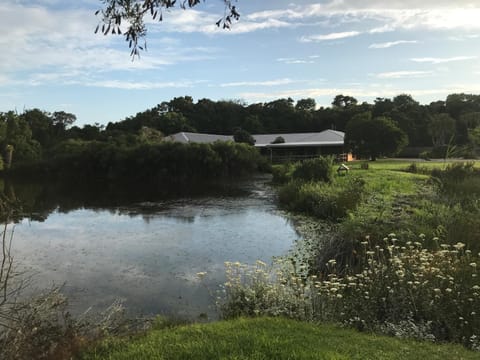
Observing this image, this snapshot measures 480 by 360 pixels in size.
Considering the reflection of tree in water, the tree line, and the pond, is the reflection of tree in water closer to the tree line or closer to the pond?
the pond

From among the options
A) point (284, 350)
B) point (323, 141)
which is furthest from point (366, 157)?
point (284, 350)

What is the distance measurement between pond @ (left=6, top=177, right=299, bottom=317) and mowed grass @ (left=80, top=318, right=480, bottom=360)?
2197 millimetres

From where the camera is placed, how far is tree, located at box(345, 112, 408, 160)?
121ft

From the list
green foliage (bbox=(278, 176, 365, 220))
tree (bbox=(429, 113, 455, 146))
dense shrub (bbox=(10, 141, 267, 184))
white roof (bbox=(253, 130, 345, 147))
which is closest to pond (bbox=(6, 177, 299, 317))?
green foliage (bbox=(278, 176, 365, 220))

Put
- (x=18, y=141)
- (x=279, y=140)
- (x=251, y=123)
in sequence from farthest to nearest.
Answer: (x=251, y=123) → (x=279, y=140) → (x=18, y=141)

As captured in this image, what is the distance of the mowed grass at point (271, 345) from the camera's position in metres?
3.75

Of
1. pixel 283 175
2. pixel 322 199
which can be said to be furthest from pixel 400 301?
pixel 283 175

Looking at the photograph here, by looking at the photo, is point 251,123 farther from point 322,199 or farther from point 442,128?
point 322,199

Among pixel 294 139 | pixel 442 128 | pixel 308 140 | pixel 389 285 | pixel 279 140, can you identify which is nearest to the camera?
pixel 389 285

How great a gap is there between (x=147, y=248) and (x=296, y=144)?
119ft

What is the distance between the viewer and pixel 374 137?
3747 cm

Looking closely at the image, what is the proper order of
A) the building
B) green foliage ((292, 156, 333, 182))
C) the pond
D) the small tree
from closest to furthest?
the pond, green foliage ((292, 156, 333, 182)), the building, the small tree

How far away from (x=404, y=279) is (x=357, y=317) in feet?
2.66

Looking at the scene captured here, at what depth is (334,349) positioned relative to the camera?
3.85 meters
